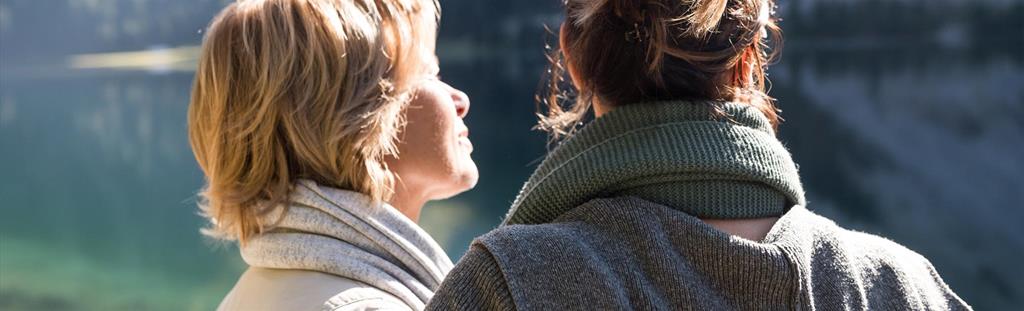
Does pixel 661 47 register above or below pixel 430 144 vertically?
above

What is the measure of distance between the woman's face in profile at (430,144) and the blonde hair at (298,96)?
2 centimetres

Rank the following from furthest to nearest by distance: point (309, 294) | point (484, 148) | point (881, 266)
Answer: point (484, 148), point (309, 294), point (881, 266)

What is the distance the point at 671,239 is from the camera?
0.84 metres

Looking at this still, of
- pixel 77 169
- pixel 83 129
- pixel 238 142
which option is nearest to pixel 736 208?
pixel 238 142

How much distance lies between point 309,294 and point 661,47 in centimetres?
49

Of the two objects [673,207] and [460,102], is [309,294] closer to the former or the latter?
[460,102]

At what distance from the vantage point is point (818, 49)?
27.6m

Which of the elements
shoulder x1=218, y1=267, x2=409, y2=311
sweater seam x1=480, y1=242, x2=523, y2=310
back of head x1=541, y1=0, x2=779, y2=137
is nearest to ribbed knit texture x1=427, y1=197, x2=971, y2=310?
sweater seam x1=480, y1=242, x2=523, y2=310

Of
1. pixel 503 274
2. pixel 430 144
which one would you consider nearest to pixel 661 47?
pixel 503 274

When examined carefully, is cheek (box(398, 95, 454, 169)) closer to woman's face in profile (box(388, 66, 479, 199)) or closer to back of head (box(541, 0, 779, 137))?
woman's face in profile (box(388, 66, 479, 199))

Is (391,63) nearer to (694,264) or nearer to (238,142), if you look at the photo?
(238,142)

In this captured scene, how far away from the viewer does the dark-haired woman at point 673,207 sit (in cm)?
83

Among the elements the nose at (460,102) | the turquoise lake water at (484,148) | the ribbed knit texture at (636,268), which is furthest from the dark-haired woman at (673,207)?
the turquoise lake water at (484,148)

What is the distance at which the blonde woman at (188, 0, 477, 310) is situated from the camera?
1.18 meters
